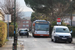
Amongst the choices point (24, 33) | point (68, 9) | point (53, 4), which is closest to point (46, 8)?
point (53, 4)

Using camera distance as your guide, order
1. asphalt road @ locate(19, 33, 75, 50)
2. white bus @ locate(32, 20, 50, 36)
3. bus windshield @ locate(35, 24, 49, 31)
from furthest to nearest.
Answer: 1. bus windshield @ locate(35, 24, 49, 31)
2. white bus @ locate(32, 20, 50, 36)
3. asphalt road @ locate(19, 33, 75, 50)

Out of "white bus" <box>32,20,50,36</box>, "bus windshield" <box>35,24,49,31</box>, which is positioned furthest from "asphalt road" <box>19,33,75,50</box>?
"bus windshield" <box>35,24,49,31</box>

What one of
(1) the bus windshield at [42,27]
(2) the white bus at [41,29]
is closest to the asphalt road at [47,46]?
(2) the white bus at [41,29]

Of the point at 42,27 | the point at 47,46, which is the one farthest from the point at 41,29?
the point at 47,46

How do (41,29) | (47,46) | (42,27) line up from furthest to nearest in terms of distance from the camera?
(42,27), (41,29), (47,46)

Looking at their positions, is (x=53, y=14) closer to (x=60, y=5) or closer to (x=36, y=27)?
(x=60, y=5)

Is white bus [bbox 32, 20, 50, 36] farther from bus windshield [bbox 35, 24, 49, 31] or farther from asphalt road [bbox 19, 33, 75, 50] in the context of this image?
asphalt road [bbox 19, 33, 75, 50]

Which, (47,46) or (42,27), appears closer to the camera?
(47,46)

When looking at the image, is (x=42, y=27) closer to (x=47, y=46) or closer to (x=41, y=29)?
(x=41, y=29)

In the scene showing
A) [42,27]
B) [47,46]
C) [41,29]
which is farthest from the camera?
[42,27]

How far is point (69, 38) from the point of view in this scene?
1909cm

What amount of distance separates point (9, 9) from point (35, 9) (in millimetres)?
6628

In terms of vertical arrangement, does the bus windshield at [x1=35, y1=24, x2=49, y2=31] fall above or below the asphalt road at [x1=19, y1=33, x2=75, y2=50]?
above

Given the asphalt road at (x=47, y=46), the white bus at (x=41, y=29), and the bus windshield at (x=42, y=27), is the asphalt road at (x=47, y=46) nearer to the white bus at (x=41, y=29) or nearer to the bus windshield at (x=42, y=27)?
the white bus at (x=41, y=29)
